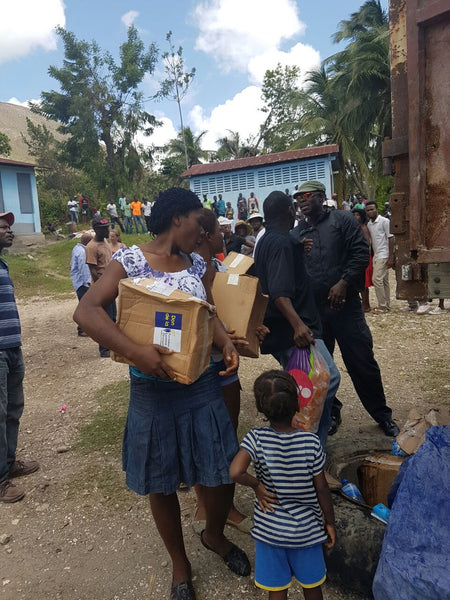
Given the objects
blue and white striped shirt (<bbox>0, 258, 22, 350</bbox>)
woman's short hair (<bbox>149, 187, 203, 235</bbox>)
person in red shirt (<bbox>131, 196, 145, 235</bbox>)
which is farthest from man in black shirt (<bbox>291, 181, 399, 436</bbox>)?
person in red shirt (<bbox>131, 196, 145, 235</bbox>)

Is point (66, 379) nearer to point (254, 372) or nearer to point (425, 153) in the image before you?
point (254, 372)

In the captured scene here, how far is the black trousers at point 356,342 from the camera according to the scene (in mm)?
3465

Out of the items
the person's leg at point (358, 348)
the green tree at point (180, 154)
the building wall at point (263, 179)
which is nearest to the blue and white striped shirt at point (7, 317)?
the person's leg at point (358, 348)

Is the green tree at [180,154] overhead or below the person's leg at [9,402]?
overhead

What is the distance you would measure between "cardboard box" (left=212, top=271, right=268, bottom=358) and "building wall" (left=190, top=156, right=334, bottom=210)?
17.9 m

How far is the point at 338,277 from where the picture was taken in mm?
3346

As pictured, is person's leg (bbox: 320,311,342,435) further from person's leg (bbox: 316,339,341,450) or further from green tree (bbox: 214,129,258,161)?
green tree (bbox: 214,129,258,161)

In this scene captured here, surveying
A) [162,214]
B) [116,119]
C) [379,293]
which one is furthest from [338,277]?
[116,119]

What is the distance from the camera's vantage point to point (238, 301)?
2.48 meters

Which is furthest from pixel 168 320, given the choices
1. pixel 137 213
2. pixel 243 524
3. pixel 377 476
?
pixel 137 213

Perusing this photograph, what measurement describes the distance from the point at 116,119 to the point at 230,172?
9579 millimetres

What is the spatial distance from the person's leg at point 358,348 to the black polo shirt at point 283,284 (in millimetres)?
650

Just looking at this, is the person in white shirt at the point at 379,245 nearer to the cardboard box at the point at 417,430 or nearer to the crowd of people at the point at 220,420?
the crowd of people at the point at 220,420

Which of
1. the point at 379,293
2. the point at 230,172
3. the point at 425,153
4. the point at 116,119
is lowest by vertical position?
the point at 379,293
